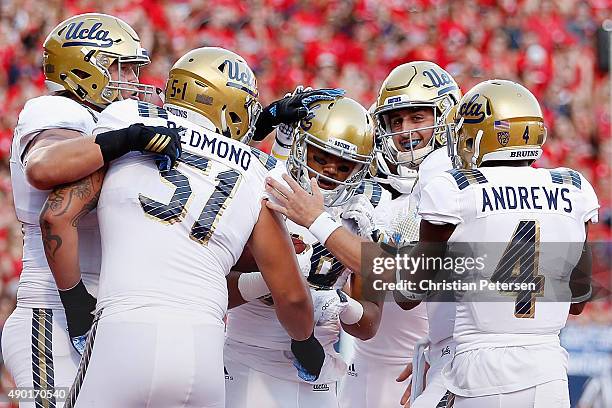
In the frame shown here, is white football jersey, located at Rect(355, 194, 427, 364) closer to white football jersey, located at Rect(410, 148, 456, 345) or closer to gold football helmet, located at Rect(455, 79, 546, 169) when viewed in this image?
white football jersey, located at Rect(410, 148, 456, 345)

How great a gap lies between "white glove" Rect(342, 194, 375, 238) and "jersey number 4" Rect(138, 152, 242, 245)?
101 centimetres

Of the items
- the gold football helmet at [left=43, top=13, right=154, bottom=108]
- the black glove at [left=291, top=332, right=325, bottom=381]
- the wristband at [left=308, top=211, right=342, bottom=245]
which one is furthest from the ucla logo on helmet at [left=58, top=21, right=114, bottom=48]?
the black glove at [left=291, top=332, right=325, bottom=381]

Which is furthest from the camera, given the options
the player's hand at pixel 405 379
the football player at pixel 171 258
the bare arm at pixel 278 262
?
the player's hand at pixel 405 379

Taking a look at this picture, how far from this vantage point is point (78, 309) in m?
3.94

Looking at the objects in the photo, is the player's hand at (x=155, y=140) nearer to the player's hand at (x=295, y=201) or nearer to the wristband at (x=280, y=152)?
the player's hand at (x=295, y=201)

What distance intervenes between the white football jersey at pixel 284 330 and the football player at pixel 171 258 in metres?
0.65

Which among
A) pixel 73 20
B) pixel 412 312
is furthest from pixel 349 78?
pixel 73 20

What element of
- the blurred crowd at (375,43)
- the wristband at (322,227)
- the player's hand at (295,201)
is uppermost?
the blurred crowd at (375,43)

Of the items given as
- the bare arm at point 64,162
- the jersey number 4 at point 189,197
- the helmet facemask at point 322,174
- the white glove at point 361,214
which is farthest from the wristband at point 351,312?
the bare arm at point 64,162

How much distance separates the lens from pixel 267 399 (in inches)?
179

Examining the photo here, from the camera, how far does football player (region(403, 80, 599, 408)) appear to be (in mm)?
3855

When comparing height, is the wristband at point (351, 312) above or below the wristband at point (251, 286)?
below

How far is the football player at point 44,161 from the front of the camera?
4.02 meters

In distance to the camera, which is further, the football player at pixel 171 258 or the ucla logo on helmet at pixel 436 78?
the ucla logo on helmet at pixel 436 78
